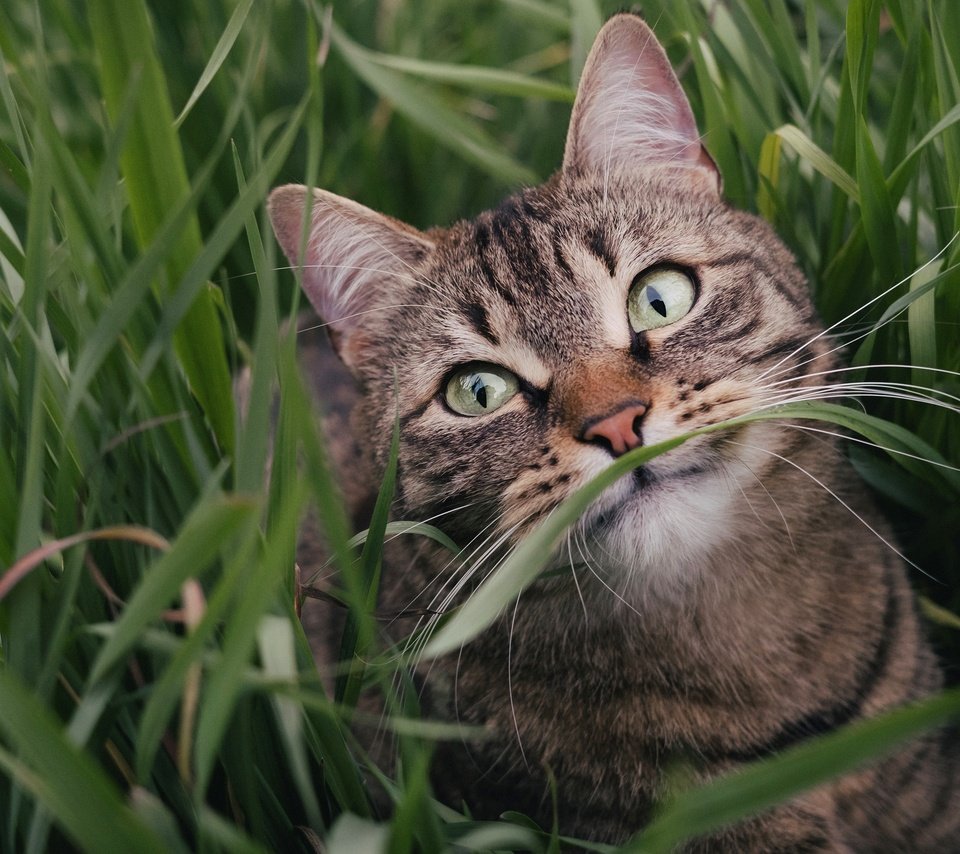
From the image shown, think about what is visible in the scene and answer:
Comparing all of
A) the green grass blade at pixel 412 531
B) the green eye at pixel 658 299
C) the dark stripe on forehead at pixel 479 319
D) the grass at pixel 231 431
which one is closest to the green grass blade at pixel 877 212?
the grass at pixel 231 431

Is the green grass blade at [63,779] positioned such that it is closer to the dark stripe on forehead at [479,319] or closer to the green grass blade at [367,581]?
the green grass blade at [367,581]

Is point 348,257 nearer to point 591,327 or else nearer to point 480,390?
point 480,390

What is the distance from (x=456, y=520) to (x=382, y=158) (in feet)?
4.82

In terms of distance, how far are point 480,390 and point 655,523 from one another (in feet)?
1.06

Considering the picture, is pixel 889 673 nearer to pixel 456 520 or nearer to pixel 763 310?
pixel 763 310

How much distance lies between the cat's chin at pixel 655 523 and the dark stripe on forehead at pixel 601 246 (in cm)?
33

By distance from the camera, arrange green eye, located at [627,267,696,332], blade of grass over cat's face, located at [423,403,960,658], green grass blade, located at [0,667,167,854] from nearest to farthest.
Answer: green grass blade, located at [0,667,167,854]
blade of grass over cat's face, located at [423,403,960,658]
green eye, located at [627,267,696,332]

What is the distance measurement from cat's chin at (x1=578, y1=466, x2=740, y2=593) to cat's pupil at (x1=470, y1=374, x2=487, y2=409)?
26cm

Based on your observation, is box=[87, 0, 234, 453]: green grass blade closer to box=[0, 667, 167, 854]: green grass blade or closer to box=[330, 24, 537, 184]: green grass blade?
box=[0, 667, 167, 854]: green grass blade

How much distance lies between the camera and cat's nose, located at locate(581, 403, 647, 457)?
111 centimetres

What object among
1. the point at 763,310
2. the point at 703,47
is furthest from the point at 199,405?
the point at 703,47

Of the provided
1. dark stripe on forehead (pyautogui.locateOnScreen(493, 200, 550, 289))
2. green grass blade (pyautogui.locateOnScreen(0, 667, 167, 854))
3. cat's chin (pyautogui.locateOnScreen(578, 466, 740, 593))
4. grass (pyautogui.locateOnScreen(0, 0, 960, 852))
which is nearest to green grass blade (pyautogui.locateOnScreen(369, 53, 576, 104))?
grass (pyautogui.locateOnScreen(0, 0, 960, 852))

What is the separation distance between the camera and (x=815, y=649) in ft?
4.29

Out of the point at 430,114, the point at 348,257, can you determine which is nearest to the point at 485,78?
the point at 430,114
